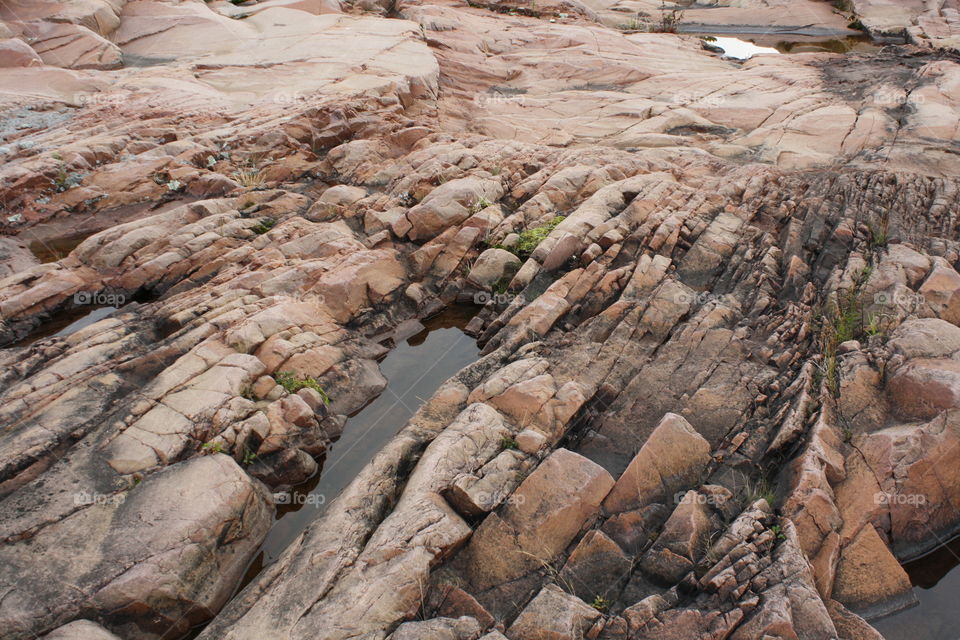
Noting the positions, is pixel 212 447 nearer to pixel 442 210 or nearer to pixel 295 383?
pixel 295 383

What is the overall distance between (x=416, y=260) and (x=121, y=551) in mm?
6599

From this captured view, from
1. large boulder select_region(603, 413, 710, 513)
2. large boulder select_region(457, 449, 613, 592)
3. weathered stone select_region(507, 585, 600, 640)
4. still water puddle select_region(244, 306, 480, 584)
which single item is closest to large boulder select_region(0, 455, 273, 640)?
still water puddle select_region(244, 306, 480, 584)

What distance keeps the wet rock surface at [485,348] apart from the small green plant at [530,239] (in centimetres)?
10

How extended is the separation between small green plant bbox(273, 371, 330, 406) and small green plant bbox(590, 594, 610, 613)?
477 cm

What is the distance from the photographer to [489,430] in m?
7.05

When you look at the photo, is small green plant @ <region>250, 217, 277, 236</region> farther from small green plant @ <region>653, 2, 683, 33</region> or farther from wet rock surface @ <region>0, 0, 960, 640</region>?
small green plant @ <region>653, 2, 683, 33</region>

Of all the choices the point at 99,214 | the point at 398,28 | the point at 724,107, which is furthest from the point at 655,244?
the point at 398,28

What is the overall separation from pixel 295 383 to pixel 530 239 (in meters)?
4.97

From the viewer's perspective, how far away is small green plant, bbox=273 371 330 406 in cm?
852

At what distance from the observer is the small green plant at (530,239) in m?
10.8

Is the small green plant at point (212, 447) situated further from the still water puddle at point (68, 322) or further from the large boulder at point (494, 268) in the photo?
the large boulder at point (494, 268)

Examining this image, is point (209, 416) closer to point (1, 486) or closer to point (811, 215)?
point (1, 486)

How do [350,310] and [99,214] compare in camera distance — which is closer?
[350,310]

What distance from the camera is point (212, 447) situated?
736 centimetres
